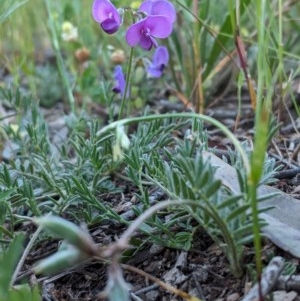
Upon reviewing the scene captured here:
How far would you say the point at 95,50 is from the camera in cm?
280

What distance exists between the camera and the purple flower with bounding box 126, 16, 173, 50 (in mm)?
1526

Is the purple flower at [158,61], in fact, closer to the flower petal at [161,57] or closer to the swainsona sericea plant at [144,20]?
the flower petal at [161,57]

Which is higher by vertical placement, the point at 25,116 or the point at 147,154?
the point at 25,116

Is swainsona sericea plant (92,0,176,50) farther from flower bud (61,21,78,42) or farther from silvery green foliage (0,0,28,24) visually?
flower bud (61,21,78,42)

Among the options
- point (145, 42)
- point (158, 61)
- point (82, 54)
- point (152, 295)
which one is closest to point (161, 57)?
point (158, 61)

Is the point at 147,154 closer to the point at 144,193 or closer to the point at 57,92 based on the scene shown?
the point at 144,193

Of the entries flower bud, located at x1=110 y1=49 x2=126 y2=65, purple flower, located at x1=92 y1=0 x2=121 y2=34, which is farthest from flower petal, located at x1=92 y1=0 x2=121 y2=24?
flower bud, located at x1=110 y1=49 x2=126 y2=65

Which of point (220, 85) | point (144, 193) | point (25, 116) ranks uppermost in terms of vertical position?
point (25, 116)

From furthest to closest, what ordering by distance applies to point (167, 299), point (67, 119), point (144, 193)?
point (67, 119)
point (144, 193)
point (167, 299)

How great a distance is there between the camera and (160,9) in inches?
60.6

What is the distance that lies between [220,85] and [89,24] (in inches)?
30.5

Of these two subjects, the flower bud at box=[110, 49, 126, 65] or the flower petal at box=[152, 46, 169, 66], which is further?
the flower bud at box=[110, 49, 126, 65]

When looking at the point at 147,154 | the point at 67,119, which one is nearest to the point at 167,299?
the point at 147,154

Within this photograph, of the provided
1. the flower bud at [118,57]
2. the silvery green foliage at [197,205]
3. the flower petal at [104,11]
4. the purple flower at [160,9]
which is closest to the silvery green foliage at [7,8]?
the flower petal at [104,11]
